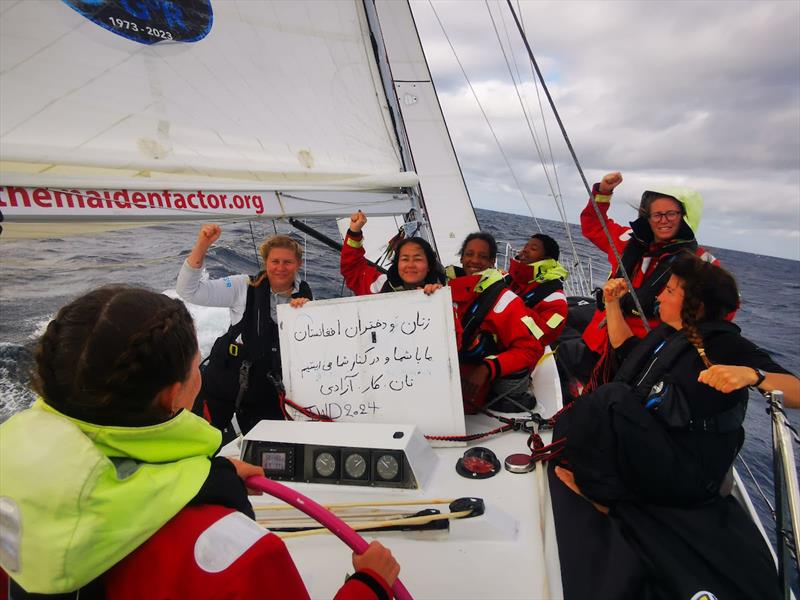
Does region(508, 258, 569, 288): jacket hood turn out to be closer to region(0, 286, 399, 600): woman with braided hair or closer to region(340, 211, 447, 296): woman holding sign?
region(340, 211, 447, 296): woman holding sign

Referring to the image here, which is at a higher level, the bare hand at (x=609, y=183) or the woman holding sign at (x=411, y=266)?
the bare hand at (x=609, y=183)

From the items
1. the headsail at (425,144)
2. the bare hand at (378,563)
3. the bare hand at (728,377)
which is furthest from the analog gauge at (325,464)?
the headsail at (425,144)

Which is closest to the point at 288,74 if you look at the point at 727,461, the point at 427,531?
the point at 427,531

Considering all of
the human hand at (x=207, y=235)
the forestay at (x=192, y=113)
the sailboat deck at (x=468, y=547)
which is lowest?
the sailboat deck at (x=468, y=547)

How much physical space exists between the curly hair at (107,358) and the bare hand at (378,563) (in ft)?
1.51

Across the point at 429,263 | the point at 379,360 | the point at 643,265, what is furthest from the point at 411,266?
the point at 643,265

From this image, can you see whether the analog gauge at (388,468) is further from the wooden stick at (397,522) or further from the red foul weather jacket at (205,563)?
the red foul weather jacket at (205,563)

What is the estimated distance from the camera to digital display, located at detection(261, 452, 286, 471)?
1.67 m

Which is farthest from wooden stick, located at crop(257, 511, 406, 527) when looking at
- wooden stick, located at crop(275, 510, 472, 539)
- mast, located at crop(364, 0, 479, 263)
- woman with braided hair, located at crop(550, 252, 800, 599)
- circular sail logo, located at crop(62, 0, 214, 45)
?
mast, located at crop(364, 0, 479, 263)

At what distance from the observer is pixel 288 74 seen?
261 cm

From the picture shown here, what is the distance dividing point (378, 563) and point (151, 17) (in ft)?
7.43

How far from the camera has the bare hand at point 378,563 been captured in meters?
0.90

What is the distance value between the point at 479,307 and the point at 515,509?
3.34ft

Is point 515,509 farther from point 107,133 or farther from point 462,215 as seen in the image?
point 462,215
